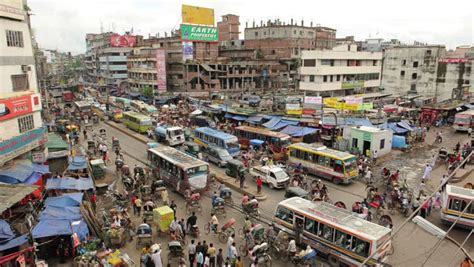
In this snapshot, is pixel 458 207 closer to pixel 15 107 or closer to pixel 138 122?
pixel 15 107

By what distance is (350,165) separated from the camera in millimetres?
25828

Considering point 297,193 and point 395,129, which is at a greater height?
point 395,129

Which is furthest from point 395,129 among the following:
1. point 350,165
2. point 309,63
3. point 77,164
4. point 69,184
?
point 69,184

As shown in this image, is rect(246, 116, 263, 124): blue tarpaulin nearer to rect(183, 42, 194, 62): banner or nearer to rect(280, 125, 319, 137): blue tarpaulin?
rect(280, 125, 319, 137): blue tarpaulin

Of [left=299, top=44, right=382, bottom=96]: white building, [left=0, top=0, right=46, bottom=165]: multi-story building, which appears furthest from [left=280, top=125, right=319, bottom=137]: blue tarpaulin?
[left=299, top=44, right=382, bottom=96]: white building

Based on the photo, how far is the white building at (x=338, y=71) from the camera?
2264 inches

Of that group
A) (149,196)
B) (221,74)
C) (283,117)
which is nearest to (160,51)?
(221,74)

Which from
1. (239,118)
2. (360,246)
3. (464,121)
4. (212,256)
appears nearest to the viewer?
(360,246)

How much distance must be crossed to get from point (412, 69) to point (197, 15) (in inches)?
1740

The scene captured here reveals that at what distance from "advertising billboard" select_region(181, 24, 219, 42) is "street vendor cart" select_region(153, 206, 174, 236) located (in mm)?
57396

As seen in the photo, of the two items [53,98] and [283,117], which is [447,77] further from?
[53,98]

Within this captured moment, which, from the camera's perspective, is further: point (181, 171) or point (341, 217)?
point (181, 171)

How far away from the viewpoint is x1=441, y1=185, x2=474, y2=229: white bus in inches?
715

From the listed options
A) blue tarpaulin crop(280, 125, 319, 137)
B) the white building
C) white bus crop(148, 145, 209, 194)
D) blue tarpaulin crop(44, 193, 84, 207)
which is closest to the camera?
blue tarpaulin crop(44, 193, 84, 207)
